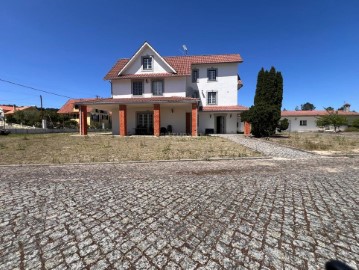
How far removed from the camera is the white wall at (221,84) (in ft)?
81.7

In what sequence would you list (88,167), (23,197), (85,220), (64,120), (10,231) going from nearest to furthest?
(10,231) → (85,220) → (23,197) → (88,167) → (64,120)

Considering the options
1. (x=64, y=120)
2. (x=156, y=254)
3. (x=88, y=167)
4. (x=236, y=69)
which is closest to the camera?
(x=156, y=254)

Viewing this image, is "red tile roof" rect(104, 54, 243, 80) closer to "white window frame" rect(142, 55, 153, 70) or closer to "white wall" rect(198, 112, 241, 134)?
"white window frame" rect(142, 55, 153, 70)

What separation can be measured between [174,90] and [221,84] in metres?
6.63

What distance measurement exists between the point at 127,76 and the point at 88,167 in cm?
1809

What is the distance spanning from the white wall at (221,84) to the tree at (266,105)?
445 cm

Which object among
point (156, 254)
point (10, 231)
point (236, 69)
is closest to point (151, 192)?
point (156, 254)

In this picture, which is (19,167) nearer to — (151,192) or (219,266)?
(151,192)

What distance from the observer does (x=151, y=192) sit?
4.47 metres

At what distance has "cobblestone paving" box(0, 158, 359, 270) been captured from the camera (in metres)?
2.29

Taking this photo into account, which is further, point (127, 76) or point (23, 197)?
point (127, 76)

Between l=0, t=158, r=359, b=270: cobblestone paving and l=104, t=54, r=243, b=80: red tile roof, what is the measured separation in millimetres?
19719

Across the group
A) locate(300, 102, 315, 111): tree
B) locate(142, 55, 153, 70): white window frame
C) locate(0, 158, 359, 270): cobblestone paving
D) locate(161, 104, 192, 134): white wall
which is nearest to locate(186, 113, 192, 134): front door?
locate(161, 104, 192, 134): white wall

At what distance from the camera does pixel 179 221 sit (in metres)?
3.14
